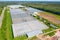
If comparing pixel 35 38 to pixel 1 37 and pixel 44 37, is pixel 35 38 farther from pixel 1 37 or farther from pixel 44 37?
pixel 1 37

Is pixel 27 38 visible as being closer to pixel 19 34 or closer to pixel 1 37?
pixel 19 34

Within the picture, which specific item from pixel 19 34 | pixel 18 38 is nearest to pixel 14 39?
pixel 18 38

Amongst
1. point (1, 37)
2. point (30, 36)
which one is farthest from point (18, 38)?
point (1, 37)

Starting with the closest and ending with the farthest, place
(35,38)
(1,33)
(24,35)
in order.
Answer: (35,38)
(24,35)
(1,33)

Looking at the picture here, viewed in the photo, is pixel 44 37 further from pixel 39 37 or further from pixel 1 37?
pixel 1 37

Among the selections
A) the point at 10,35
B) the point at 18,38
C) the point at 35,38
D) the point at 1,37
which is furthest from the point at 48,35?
the point at 1,37

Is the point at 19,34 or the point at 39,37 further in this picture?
the point at 19,34

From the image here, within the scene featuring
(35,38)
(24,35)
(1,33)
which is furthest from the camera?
(1,33)

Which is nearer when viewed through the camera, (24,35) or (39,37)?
(39,37)
